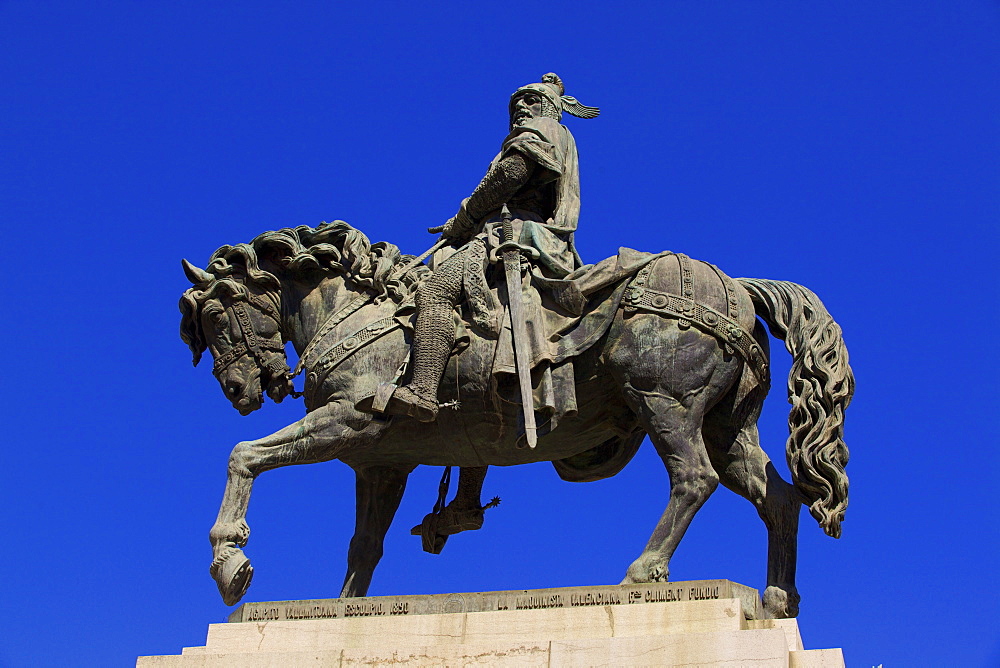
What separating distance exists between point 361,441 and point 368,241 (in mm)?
1929

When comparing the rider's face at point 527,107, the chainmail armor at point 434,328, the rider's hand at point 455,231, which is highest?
the rider's face at point 527,107

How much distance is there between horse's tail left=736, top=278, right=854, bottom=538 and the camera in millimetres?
10727

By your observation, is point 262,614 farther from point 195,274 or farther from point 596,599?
point 195,274

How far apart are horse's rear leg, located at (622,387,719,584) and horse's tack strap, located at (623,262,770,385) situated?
522mm

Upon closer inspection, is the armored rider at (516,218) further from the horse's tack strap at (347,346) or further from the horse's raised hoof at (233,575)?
the horse's raised hoof at (233,575)

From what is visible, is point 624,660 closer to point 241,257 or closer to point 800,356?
point 800,356

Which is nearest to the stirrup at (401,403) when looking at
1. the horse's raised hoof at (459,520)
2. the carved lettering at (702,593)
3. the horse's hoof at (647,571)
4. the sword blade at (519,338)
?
the sword blade at (519,338)

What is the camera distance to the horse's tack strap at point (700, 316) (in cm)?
1115

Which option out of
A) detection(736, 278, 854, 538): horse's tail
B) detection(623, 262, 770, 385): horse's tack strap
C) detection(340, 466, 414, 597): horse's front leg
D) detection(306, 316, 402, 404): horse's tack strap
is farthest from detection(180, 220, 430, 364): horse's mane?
detection(736, 278, 854, 538): horse's tail

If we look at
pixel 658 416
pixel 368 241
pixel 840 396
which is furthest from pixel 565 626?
pixel 368 241

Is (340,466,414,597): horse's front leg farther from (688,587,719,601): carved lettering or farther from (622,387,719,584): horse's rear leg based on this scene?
(688,587,719,601): carved lettering

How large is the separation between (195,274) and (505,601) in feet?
13.4

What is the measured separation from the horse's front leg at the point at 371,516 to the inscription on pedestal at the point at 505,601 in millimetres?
1481

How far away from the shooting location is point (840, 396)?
35.8 ft
